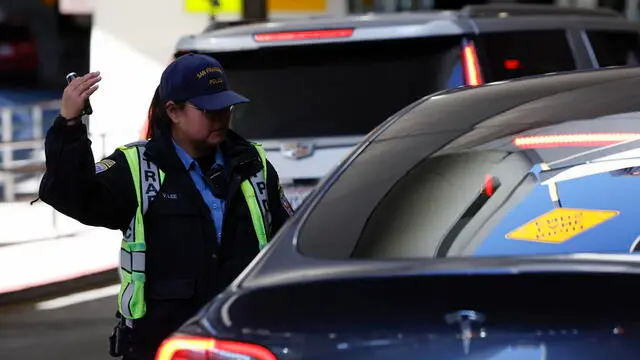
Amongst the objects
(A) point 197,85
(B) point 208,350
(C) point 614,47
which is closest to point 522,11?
(C) point 614,47

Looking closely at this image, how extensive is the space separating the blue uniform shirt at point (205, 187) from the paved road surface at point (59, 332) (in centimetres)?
426

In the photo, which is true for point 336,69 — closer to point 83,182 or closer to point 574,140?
point 83,182

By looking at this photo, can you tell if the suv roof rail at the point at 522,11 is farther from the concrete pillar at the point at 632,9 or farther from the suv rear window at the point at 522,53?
the concrete pillar at the point at 632,9

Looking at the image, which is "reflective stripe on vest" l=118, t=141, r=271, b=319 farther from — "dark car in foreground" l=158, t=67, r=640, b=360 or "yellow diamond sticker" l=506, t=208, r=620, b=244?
"yellow diamond sticker" l=506, t=208, r=620, b=244

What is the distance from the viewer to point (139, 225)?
14.8 ft

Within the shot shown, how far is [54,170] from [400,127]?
3.14ft

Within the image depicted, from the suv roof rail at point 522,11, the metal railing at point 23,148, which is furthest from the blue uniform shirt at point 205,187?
the metal railing at point 23,148

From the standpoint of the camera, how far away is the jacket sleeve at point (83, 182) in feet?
14.3

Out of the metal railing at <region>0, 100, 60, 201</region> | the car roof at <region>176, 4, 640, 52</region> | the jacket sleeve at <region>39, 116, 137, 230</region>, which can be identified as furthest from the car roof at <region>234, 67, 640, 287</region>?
the metal railing at <region>0, 100, 60, 201</region>

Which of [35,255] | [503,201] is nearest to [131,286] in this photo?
[503,201]

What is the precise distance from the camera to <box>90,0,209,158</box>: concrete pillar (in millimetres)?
18750

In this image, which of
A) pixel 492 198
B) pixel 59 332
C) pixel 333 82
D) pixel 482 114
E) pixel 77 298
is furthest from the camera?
pixel 77 298

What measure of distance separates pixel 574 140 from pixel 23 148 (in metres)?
12.8

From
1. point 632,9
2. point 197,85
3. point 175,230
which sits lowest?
point 175,230
